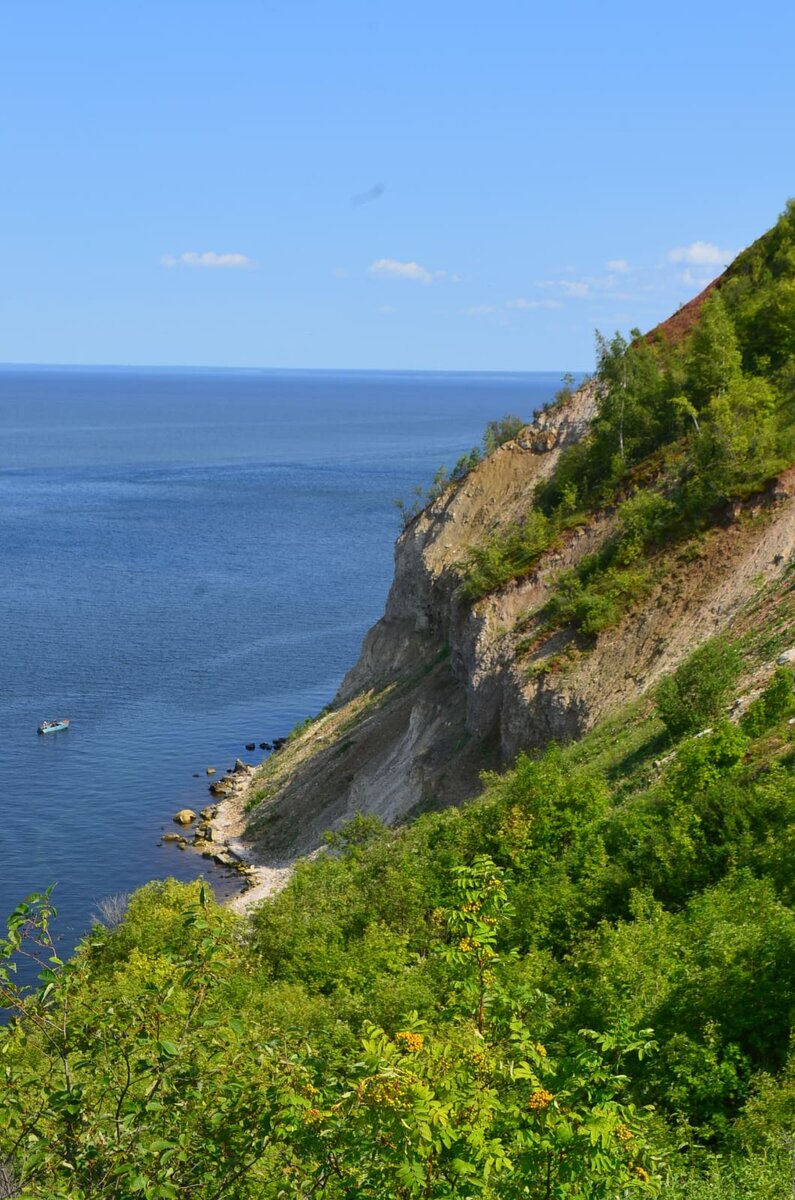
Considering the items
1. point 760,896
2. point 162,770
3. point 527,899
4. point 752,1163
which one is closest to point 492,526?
point 162,770

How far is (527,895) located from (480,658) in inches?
858

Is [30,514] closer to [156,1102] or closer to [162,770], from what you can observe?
[162,770]

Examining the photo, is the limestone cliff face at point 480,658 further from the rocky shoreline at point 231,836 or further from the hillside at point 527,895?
the rocky shoreline at point 231,836

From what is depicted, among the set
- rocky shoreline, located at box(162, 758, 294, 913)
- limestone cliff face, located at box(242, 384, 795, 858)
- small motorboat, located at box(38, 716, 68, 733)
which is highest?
limestone cliff face, located at box(242, 384, 795, 858)

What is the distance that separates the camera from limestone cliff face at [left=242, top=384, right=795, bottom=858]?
3953 cm

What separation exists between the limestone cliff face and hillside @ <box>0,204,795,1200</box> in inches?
5.8

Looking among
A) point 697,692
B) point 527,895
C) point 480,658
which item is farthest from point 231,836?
point 527,895

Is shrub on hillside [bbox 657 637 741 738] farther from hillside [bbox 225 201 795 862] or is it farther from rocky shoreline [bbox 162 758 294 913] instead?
rocky shoreline [bbox 162 758 294 913]

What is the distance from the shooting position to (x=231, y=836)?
2302 inches

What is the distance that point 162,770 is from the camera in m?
65.9

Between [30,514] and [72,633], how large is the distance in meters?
57.3

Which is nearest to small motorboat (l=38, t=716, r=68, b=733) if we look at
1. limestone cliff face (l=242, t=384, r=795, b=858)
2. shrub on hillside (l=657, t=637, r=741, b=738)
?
limestone cliff face (l=242, t=384, r=795, b=858)

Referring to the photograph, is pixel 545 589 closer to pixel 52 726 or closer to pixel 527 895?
pixel 527 895

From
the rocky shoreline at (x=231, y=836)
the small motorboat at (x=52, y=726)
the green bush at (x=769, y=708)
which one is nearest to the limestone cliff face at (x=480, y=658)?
the rocky shoreline at (x=231, y=836)
